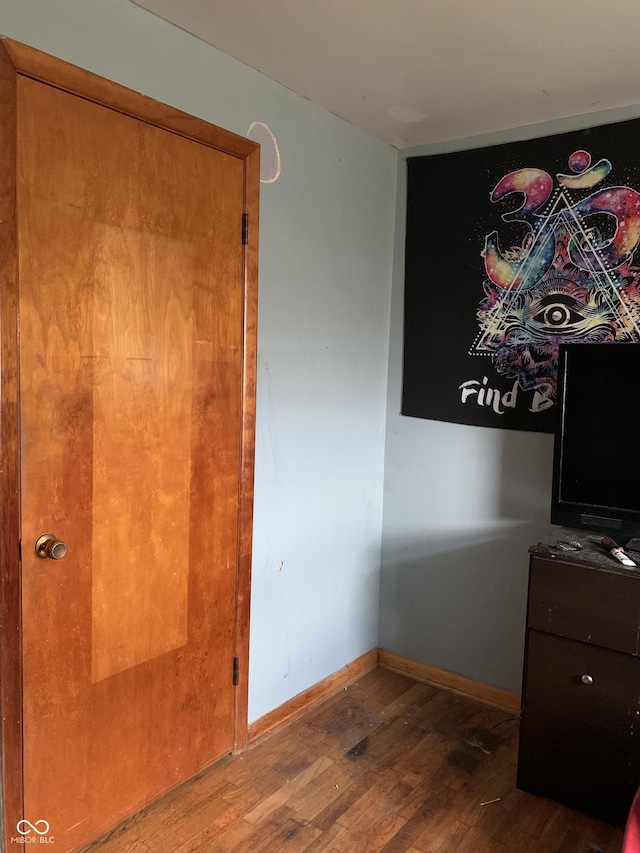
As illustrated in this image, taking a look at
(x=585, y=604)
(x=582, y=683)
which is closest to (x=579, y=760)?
(x=582, y=683)

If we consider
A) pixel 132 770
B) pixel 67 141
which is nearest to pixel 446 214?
pixel 67 141

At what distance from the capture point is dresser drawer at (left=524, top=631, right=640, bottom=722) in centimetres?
202

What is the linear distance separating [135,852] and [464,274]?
241cm

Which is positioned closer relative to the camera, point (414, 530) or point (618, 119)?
point (618, 119)

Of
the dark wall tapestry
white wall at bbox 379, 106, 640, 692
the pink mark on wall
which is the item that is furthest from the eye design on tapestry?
the pink mark on wall

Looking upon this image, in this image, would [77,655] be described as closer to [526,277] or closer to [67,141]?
[67,141]

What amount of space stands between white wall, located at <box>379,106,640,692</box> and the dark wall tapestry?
66 mm

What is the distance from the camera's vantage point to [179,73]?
1.99 meters

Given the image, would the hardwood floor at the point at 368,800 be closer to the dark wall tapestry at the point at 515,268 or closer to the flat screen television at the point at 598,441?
the flat screen television at the point at 598,441

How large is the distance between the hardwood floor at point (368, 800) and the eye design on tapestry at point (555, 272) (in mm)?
1390

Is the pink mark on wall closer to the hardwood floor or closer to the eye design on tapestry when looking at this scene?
the eye design on tapestry

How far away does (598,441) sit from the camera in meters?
2.28

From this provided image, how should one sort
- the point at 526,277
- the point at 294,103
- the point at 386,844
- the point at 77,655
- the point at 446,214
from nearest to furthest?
the point at 77,655 → the point at 386,844 → the point at 294,103 → the point at 526,277 → the point at 446,214

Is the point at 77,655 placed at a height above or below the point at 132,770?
above
